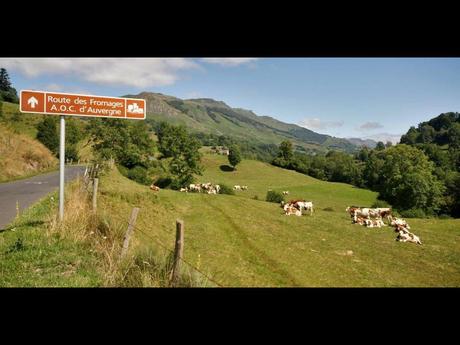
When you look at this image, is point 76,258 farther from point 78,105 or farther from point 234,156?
point 234,156

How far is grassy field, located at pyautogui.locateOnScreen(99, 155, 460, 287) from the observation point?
47.4 ft

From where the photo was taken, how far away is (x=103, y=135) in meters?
51.2

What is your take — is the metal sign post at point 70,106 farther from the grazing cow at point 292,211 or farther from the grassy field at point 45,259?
the grazing cow at point 292,211

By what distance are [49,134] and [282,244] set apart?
56419 mm

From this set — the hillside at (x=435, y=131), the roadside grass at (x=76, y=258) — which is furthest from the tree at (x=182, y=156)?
the hillside at (x=435, y=131)

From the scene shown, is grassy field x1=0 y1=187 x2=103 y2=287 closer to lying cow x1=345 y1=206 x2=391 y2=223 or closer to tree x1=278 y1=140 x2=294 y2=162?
lying cow x1=345 y1=206 x2=391 y2=223

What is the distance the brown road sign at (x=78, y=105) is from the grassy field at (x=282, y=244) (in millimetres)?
3767

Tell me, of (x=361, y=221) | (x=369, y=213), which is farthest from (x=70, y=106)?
(x=369, y=213)

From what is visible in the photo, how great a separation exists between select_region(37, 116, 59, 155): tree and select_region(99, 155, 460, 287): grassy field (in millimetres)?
42055

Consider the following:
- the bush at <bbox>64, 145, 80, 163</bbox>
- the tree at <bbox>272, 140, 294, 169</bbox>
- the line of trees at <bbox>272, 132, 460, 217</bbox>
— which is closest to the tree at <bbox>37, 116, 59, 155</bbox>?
the bush at <bbox>64, 145, 80, 163</bbox>

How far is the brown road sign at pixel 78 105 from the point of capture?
9070 mm
